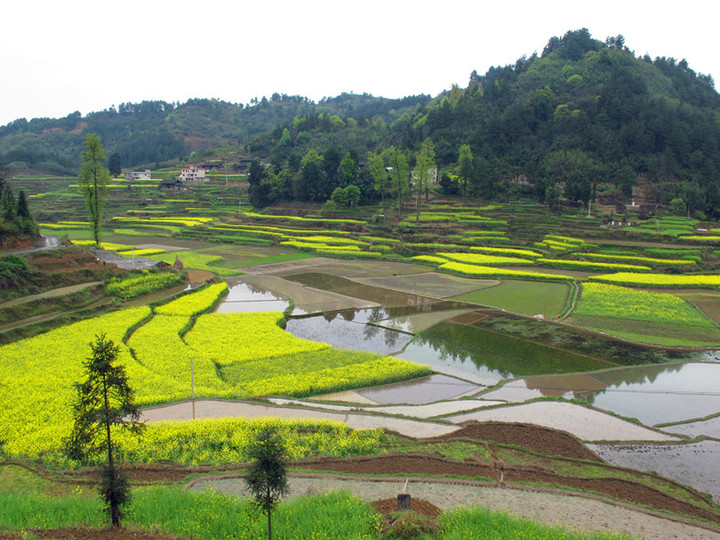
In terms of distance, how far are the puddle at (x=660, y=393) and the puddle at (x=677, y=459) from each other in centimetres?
174

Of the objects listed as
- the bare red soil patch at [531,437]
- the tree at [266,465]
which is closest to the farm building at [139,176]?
the bare red soil patch at [531,437]

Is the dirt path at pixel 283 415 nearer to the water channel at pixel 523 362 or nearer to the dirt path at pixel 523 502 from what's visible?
the water channel at pixel 523 362

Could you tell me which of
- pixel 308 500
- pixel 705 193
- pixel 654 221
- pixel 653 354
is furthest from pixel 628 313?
pixel 705 193

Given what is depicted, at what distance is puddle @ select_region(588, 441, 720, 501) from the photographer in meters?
11.8

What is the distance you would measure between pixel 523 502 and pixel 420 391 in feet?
23.9

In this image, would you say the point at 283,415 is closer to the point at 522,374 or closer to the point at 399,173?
the point at 522,374

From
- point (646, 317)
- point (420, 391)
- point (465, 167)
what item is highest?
point (465, 167)

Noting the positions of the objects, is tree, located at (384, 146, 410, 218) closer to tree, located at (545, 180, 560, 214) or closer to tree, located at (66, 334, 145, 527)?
tree, located at (545, 180, 560, 214)

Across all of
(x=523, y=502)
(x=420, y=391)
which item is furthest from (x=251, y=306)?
(x=523, y=502)

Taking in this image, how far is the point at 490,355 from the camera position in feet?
67.7

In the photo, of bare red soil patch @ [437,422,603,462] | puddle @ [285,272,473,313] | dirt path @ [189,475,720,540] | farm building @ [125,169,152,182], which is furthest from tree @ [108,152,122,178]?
bare red soil patch @ [437,422,603,462]

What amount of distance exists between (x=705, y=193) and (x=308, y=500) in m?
51.9

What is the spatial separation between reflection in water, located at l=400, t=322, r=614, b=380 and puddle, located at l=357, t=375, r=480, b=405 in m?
1.30

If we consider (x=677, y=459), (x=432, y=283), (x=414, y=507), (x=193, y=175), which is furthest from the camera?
(x=193, y=175)
